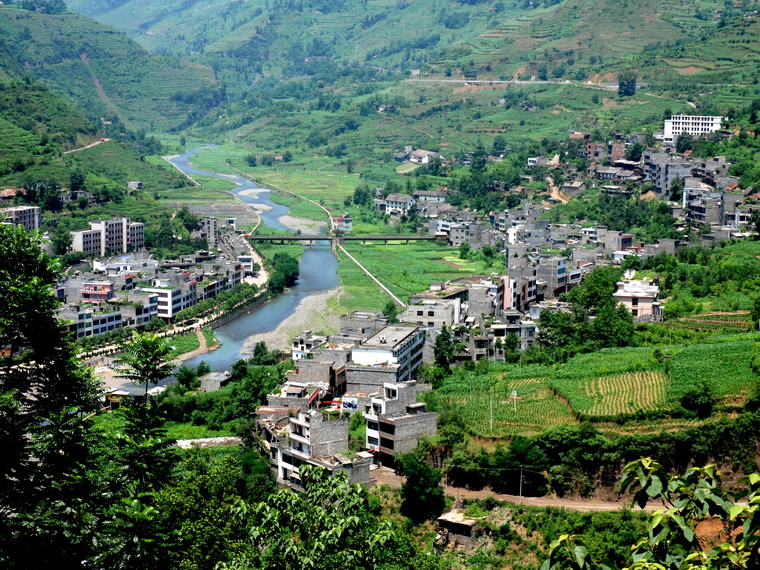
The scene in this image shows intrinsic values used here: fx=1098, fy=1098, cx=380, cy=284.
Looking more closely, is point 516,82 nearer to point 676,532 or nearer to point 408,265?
point 408,265

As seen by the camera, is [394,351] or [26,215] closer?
[394,351]

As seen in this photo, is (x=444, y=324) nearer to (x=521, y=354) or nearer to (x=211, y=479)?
(x=521, y=354)

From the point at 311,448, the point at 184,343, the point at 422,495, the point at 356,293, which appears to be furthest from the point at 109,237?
the point at 422,495

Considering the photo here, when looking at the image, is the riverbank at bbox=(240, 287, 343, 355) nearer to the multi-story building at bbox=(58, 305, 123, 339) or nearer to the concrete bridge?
the multi-story building at bbox=(58, 305, 123, 339)

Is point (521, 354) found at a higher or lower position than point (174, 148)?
lower

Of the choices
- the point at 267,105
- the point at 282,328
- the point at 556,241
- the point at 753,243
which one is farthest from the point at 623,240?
the point at 267,105

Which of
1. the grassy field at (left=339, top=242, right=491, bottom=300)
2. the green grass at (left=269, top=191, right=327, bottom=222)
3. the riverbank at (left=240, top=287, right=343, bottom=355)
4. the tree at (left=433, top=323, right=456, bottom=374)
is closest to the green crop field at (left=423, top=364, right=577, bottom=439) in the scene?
the tree at (left=433, top=323, right=456, bottom=374)
